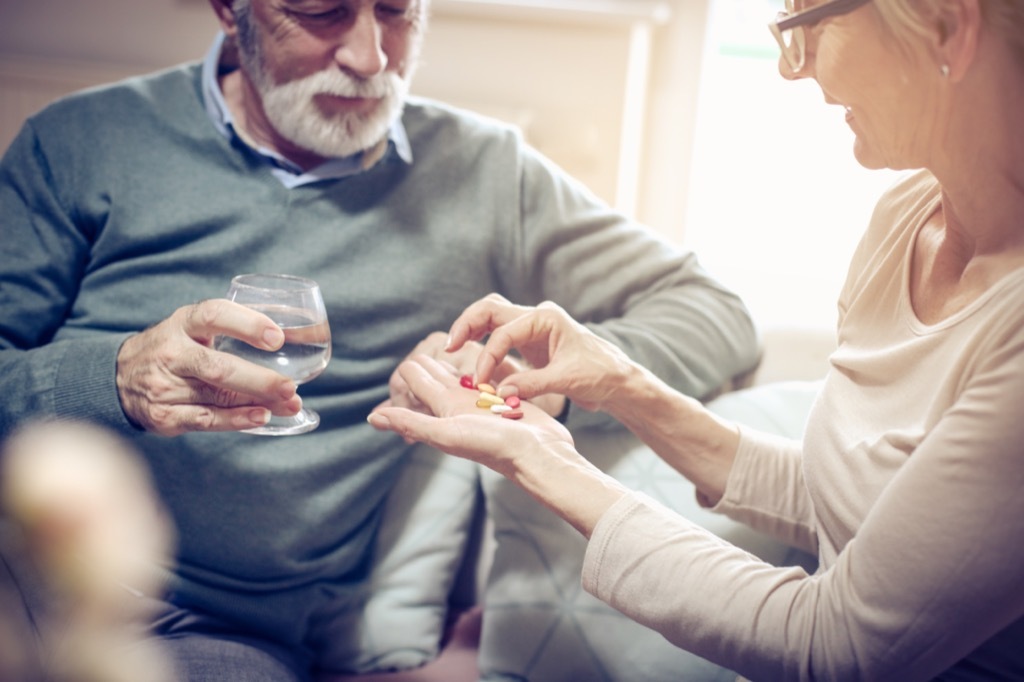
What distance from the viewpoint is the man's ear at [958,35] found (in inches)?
27.3

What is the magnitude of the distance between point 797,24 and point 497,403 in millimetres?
466

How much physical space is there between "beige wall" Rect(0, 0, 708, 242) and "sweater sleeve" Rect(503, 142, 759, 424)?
3.30 ft

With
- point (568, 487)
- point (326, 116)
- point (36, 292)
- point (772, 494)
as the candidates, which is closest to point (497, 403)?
point (568, 487)

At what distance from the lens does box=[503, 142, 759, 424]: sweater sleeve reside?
1349 millimetres

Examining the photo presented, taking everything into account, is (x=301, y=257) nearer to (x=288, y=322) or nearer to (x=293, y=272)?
(x=293, y=272)

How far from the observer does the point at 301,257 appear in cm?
133

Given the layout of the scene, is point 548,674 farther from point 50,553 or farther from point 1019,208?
point 1019,208

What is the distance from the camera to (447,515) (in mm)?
1380

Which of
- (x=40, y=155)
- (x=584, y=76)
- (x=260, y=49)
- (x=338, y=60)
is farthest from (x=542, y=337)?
(x=584, y=76)

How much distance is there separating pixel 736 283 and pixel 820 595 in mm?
1957

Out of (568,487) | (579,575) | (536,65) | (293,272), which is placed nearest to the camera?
(568,487)

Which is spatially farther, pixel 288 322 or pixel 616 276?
pixel 616 276

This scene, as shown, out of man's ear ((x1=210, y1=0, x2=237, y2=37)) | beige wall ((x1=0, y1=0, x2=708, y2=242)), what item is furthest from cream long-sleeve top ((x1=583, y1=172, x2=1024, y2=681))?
beige wall ((x1=0, y1=0, x2=708, y2=242))

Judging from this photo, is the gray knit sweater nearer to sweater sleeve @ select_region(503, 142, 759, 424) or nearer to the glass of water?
sweater sleeve @ select_region(503, 142, 759, 424)
